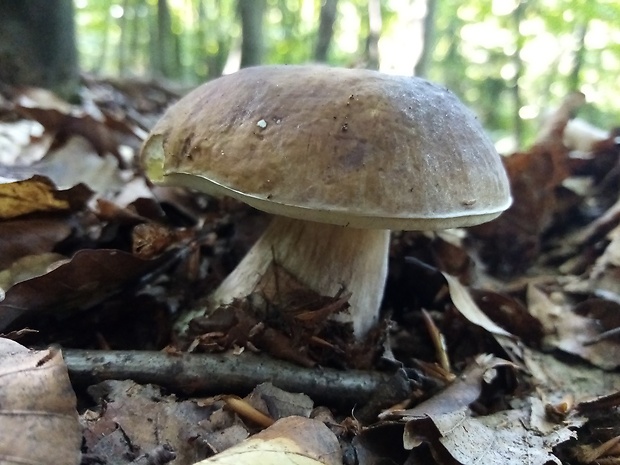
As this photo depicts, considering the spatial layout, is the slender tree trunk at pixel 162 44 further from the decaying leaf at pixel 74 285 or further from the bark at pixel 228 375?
the bark at pixel 228 375

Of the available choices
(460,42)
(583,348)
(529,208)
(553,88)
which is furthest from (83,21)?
(583,348)

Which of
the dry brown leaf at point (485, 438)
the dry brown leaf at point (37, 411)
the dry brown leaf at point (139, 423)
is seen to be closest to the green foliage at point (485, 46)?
the dry brown leaf at point (485, 438)

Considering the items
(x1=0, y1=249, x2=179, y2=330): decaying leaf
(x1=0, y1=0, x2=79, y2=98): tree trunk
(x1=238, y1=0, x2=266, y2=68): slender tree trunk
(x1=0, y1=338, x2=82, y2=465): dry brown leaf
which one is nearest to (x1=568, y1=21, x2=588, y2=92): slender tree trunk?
(x1=238, y1=0, x2=266, y2=68): slender tree trunk

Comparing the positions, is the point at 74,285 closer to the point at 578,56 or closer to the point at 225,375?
the point at 225,375

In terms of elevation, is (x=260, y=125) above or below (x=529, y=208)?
above

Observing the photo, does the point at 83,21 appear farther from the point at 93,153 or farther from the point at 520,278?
the point at 520,278

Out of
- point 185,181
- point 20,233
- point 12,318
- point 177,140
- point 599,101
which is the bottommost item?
point 599,101
